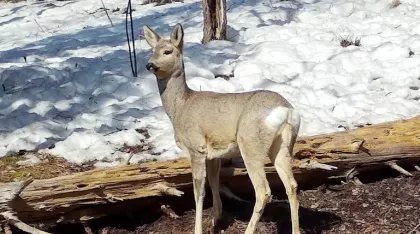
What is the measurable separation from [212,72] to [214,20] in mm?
1244

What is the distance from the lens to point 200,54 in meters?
9.71

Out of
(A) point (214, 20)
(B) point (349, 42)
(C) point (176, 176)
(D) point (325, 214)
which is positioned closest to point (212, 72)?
(A) point (214, 20)

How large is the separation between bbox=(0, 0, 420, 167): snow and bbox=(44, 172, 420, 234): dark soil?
1135 millimetres

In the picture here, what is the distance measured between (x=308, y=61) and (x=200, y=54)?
1573 mm

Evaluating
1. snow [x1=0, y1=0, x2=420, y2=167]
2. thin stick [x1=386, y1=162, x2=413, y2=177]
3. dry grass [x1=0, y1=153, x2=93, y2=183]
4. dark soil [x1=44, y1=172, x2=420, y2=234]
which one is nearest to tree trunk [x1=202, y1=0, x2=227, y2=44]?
snow [x1=0, y1=0, x2=420, y2=167]

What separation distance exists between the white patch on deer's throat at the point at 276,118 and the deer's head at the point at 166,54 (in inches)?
39.7

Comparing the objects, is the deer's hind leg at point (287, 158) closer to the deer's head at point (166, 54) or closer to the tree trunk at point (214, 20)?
the deer's head at point (166, 54)

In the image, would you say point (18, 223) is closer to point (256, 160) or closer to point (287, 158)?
point (256, 160)

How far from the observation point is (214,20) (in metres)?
10.2

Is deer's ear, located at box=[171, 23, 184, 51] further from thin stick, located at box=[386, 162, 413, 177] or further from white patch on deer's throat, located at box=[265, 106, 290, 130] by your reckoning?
thin stick, located at box=[386, 162, 413, 177]

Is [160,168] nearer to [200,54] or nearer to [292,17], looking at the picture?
[200,54]

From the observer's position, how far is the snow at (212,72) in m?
7.71

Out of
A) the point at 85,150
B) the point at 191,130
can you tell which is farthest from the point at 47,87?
the point at 191,130

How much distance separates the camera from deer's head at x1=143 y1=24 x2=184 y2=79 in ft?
17.8
